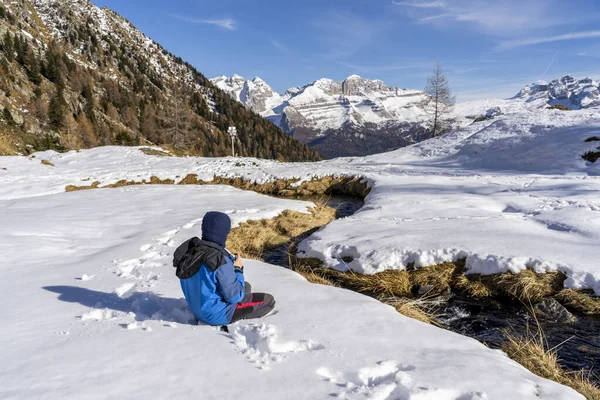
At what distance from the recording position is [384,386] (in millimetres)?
3020

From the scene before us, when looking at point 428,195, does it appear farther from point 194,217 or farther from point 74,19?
point 74,19

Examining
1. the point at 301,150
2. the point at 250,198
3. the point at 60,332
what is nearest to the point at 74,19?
the point at 301,150

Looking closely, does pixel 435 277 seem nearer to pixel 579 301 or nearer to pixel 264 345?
pixel 579 301

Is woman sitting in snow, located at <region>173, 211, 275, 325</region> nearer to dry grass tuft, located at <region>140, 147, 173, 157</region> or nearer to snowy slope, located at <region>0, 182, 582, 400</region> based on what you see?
snowy slope, located at <region>0, 182, 582, 400</region>

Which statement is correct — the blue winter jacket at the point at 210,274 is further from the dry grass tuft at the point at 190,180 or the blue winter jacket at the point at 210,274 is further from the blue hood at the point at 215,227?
the dry grass tuft at the point at 190,180

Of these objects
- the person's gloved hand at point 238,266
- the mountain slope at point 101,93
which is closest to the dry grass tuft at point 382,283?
the person's gloved hand at point 238,266

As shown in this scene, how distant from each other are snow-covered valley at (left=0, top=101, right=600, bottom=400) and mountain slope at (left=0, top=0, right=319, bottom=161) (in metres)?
36.0

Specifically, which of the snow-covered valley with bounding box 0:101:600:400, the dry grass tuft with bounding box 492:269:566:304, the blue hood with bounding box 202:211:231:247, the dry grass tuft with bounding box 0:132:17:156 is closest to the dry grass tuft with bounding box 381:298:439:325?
the snow-covered valley with bounding box 0:101:600:400

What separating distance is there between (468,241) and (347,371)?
230 inches

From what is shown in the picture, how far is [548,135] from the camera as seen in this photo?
23.7 m

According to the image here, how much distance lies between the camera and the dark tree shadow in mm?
4715

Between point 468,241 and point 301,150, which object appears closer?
point 468,241

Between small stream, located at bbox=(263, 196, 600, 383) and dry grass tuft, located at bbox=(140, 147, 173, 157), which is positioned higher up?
dry grass tuft, located at bbox=(140, 147, 173, 157)

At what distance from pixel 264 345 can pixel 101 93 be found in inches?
4336
